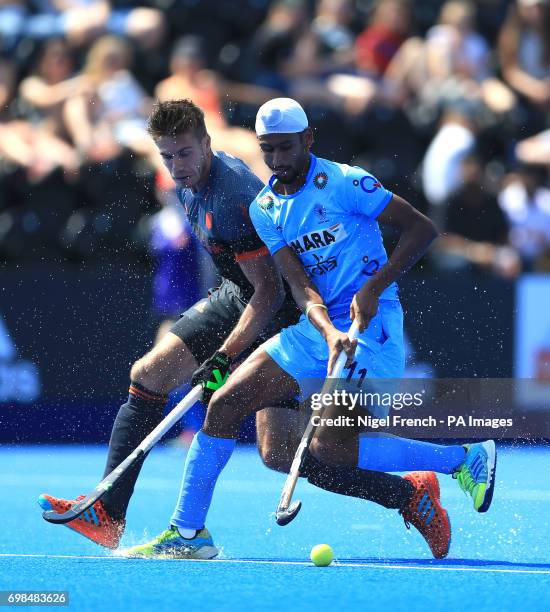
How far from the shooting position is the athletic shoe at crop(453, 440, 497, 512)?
5848 mm

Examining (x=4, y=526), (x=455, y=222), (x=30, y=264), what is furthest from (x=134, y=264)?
(x=4, y=526)

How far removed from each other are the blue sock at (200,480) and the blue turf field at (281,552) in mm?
237

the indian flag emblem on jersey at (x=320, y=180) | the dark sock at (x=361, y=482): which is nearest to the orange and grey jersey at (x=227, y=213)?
the indian flag emblem on jersey at (x=320, y=180)

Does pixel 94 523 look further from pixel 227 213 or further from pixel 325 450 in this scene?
pixel 227 213

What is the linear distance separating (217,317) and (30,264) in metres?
4.45

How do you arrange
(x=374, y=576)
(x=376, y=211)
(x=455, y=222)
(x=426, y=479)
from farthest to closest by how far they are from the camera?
(x=455, y=222) → (x=426, y=479) → (x=376, y=211) → (x=374, y=576)

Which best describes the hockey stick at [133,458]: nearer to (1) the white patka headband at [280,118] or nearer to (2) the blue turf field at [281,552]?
(2) the blue turf field at [281,552]

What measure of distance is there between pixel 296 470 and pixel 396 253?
0.96 meters

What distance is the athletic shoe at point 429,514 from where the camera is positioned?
19.6ft

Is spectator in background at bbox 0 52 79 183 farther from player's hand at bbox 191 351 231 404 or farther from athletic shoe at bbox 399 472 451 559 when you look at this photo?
athletic shoe at bbox 399 472 451 559

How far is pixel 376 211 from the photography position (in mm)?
5762

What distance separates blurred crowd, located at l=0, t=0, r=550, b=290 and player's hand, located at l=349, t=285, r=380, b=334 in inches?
171

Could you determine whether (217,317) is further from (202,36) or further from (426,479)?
(202,36)

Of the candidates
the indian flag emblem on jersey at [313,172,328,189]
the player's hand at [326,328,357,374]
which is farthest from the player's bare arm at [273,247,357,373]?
the indian flag emblem on jersey at [313,172,328,189]
